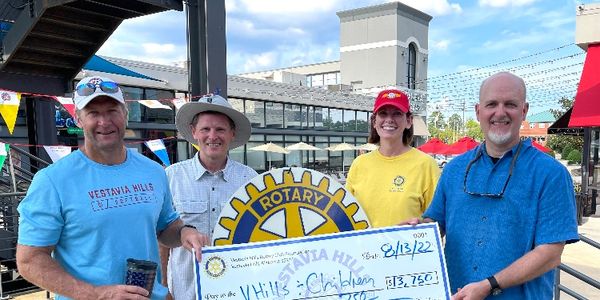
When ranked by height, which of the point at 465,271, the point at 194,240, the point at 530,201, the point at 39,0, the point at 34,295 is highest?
the point at 39,0

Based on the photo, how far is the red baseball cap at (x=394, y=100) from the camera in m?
2.76

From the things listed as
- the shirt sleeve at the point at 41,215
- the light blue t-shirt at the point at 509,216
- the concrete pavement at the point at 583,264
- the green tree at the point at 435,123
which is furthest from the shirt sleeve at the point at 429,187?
the green tree at the point at 435,123

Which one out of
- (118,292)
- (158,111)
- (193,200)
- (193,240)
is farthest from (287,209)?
(158,111)

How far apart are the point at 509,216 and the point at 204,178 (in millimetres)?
1570

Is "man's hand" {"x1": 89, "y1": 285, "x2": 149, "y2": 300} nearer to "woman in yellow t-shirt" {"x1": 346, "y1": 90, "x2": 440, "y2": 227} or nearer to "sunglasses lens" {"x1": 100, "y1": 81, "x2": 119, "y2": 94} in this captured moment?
"sunglasses lens" {"x1": 100, "y1": 81, "x2": 119, "y2": 94}

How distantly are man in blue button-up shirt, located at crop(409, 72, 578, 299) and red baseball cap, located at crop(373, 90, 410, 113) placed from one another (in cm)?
71

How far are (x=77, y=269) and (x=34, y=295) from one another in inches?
192

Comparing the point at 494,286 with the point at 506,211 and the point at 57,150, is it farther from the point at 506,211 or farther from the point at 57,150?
the point at 57,150

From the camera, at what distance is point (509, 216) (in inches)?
75.7

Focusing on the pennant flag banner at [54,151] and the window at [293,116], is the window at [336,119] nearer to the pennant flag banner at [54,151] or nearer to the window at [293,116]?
the window at [293,116]

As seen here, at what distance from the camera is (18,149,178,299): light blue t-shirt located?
1.73 meters

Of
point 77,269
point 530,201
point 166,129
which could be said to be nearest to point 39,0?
point 77,269

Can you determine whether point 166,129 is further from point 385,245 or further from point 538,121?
point 538,121

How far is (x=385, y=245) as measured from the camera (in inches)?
81.7
